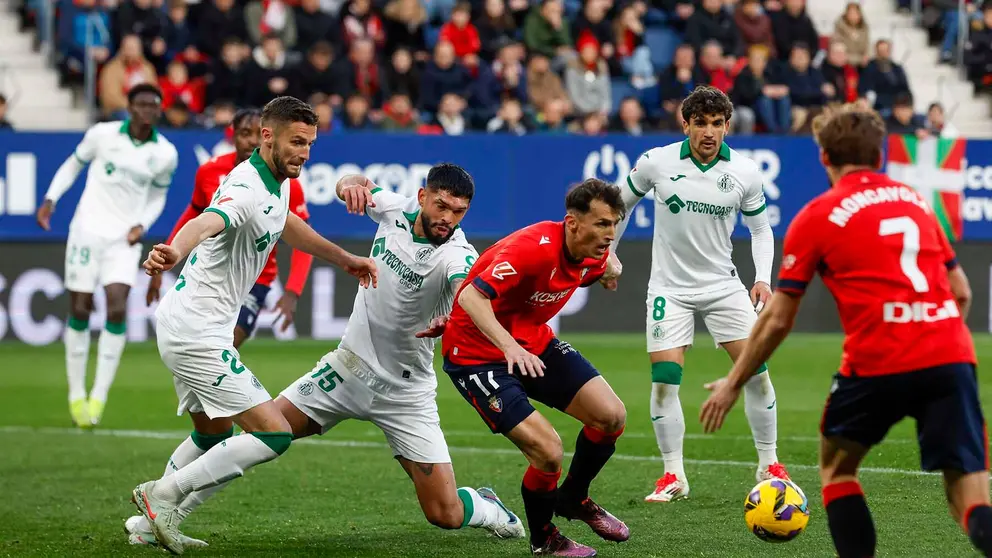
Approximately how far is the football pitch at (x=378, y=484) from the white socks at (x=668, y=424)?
0.77 ft

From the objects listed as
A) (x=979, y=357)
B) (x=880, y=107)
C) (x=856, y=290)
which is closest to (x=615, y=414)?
(x=856, y=290)

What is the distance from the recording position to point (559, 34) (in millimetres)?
20594

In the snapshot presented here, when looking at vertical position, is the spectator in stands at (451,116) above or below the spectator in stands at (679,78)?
below

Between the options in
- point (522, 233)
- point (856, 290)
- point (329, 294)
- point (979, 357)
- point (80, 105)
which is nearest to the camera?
point (856, 290)

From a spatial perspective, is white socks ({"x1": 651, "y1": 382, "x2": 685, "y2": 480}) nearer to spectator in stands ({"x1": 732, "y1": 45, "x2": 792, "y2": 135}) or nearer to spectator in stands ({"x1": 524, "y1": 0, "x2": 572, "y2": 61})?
spectator in stands ({"x1": 732, "y1": 45, "x2": 792, "y2": 135})

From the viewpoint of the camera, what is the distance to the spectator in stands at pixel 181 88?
1853 centimetres

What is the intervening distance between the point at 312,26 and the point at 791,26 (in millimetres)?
7272

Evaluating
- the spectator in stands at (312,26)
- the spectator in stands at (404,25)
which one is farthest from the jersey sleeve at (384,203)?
the spectator in stands at (404,25)

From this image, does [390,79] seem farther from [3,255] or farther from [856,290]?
[856,290]

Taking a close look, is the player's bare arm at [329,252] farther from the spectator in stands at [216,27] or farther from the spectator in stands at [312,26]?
the spectator in stands at [312,26]

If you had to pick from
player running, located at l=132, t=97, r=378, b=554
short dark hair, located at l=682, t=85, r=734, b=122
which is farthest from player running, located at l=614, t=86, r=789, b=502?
player running, located at l=132, t=97, r=378, b=554

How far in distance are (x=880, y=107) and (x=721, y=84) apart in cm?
249

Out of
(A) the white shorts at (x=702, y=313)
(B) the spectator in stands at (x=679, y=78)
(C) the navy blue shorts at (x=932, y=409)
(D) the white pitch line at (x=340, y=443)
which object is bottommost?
(D) the white pitch line at (x=340, y=443)

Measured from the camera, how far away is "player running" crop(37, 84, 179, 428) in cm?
1159
